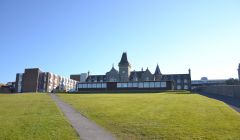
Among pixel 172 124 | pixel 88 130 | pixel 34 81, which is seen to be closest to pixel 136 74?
pixel 34 81

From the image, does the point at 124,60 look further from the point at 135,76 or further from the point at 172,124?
the point at 172,124

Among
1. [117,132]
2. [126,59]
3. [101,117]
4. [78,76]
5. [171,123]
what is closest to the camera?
[117,132]

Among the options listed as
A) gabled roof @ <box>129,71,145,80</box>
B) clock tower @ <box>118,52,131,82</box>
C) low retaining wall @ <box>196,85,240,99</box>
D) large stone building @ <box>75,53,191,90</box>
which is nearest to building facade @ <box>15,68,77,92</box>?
large stone building @ <box>75,53,191,90</box>

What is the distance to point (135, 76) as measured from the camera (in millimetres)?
121188

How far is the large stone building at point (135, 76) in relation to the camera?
377ft

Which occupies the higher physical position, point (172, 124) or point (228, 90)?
point (228, 90)

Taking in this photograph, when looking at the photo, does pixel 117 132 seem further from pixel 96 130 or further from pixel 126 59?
pixel 126 59

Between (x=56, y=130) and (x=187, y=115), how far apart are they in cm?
1204

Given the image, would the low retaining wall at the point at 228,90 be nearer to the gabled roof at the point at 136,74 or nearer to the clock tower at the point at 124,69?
the clock tower at the point at 124,69

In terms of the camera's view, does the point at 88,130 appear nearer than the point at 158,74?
Yes

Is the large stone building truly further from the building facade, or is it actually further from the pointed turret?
the building facade

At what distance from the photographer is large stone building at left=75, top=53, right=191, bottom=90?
377 feet

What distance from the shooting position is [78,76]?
18262 centimetres

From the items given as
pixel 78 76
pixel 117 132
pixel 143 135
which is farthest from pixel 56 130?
pixel 78 76
